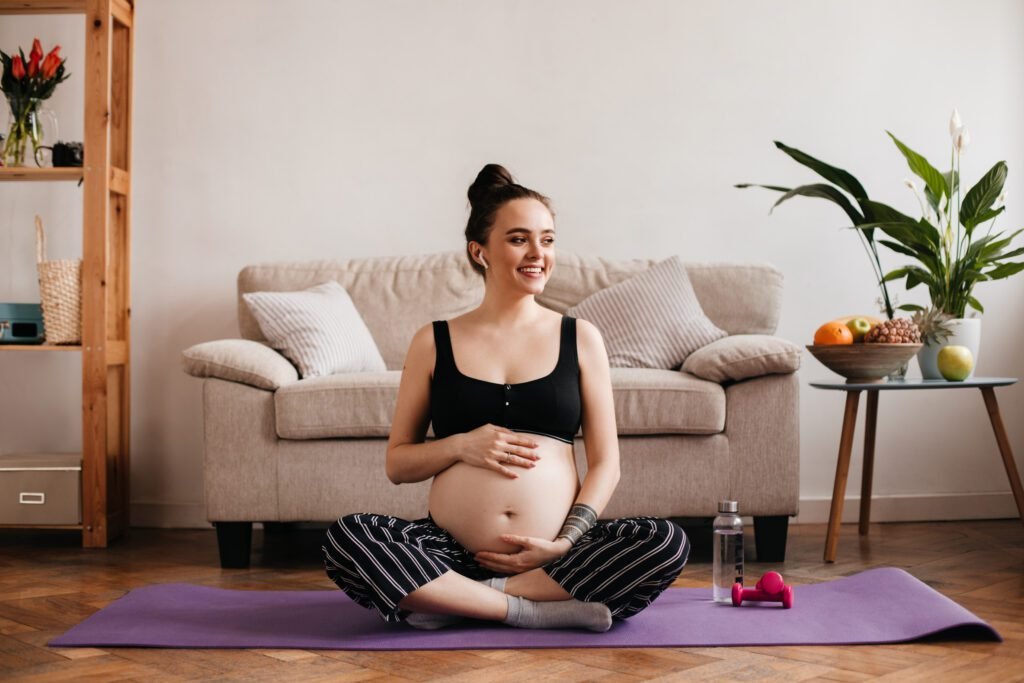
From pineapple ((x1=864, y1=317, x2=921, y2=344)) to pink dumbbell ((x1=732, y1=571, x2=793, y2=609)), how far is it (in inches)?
35.2

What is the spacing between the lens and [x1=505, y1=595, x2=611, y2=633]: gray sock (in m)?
1.98

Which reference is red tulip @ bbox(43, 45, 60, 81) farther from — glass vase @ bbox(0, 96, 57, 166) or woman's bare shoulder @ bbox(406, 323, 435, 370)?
woman's bare shoulder @ bbox(406, 323, 435, 370)

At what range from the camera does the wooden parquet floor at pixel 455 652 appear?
1.74 metres

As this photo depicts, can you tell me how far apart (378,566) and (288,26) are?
8.10 ft

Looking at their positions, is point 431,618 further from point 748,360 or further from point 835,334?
point 835,334

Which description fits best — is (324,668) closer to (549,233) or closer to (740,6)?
(549,233)

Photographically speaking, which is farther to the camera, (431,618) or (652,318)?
(652,318)

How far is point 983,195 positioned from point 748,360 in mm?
870

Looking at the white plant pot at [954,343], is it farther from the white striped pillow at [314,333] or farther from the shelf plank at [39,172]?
the shelf plank at [39,172]

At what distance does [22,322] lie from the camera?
3402 millimetres

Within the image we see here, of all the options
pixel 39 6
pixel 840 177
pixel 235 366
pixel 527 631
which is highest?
pixel 39 6

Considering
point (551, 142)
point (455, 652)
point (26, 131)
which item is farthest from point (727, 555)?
point (26, 131)

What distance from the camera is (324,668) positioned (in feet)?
5.83

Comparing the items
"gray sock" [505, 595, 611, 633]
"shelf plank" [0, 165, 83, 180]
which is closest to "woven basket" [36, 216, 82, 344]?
"shelf plank" [0, 165, 83, 180]
